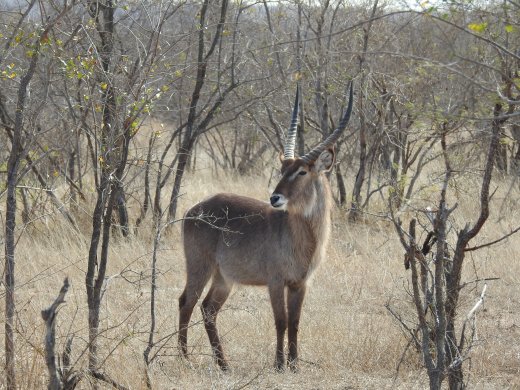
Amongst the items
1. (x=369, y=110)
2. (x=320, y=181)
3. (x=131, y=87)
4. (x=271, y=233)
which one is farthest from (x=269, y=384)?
(x=369, y=110)

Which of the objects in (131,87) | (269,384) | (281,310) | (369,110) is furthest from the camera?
(369,110)

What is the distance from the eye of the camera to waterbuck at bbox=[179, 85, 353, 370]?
6.05 m

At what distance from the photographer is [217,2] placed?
9320 millimetres

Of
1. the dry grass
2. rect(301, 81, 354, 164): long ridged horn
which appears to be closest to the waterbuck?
rect(301, 81, 354, 164): long ridged horn

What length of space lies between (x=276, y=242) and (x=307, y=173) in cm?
56

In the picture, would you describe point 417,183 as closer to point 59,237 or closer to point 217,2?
point 217,2

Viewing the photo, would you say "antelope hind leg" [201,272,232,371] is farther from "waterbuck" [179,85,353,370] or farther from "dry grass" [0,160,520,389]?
"dry grass" [0,160,520,389]

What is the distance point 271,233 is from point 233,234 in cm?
34

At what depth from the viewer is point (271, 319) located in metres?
6.80

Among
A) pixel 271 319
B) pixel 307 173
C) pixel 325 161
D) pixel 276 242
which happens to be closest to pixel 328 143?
pixel 325 161

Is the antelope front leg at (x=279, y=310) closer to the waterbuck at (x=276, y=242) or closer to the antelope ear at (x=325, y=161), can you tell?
the waterbuck at (x=276, y=242)

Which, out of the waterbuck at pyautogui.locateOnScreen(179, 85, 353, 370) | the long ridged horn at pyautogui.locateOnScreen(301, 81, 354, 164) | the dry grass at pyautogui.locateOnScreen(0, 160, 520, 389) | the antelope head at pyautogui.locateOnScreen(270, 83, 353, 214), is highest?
the long ridged horn at pyautogui.locateOnScreen(301, 81, 354, 164)

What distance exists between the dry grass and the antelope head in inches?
35.2

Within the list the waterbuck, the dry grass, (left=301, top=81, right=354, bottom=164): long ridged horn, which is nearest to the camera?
the dry grass
